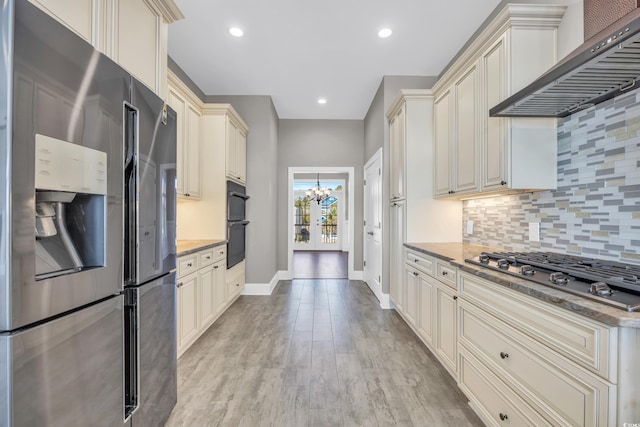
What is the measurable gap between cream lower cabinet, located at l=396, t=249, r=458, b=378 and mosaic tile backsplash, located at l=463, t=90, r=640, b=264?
Answer: 634 millimetres

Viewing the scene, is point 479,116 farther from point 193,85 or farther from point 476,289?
point 193,85

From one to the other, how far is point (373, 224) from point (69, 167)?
3.83 meters

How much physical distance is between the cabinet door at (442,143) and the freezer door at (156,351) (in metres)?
2.41

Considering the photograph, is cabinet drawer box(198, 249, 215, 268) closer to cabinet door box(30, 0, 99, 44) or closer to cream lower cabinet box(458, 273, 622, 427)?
cabinet door box(30, 0, 99, 44)

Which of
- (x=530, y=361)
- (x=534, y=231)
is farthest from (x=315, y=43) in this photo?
(x=530, y=361)

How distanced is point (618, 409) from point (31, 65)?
2.00m

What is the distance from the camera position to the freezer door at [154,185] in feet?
4.29

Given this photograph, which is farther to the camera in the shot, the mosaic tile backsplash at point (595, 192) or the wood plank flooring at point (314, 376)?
the wood plank flooring at point (314, 376)

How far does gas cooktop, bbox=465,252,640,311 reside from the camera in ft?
3.18

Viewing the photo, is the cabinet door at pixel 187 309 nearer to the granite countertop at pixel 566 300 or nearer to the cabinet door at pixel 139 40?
the cabinet door at pixel 139 40

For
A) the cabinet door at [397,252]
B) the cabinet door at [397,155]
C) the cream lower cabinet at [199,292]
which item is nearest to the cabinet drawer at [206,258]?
the cream lower cabinet at [199,292]

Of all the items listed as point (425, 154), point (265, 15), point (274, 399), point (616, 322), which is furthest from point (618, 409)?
point (265, 15)

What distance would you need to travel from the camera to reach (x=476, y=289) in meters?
1.65

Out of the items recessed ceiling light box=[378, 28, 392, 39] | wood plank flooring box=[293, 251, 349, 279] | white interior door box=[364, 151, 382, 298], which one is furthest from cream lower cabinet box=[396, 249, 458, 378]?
wood plank flooring box=[293, 251, 349, 279]
